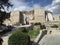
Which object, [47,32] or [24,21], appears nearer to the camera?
[47,32]

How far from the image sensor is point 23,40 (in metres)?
16.8

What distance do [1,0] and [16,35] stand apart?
3.34 meters

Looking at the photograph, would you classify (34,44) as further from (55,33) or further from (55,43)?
(55,33)

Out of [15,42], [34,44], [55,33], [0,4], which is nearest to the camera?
[0,4]

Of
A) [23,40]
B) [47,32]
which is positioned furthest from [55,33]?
[23,40]

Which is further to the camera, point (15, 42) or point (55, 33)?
point (55, 33)

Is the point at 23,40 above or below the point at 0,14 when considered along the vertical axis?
below

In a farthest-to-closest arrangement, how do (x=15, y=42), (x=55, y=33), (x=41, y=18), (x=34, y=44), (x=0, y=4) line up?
1. (x=41, y=18)
2. (x=55, y=33)
3. (x=34, y=44)
4. (x=15, y=42)
5. (x=0, y=4)

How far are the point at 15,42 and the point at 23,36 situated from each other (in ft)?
2.63

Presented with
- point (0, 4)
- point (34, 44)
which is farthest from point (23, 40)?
point (0, 4)

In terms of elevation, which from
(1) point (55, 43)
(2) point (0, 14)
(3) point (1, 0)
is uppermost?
(3) point (1, 0)

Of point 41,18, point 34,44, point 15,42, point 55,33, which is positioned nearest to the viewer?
point 15,42

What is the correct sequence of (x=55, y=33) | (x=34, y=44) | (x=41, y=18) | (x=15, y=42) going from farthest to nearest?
(x=41, y=18)
(x=55, y=33)
(x=34, y=44)
(x=15, y=42)

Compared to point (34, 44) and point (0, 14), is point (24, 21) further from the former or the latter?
point (0, 14)
